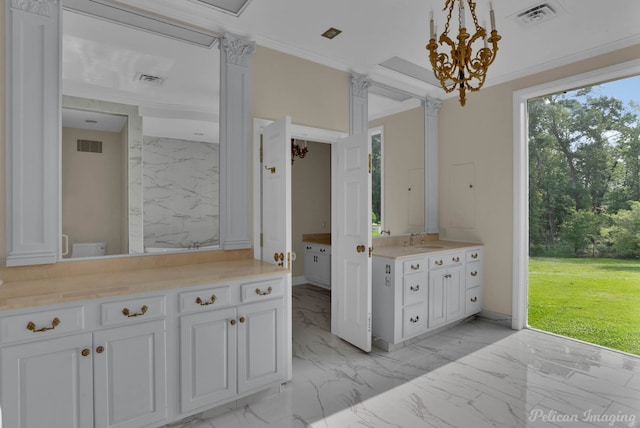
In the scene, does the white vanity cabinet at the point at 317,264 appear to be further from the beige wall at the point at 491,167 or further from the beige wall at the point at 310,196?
the beige wall at the point at 491,167

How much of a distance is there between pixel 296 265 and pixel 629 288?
214 inches

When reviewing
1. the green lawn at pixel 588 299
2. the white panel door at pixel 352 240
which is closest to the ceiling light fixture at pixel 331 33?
the white panel door at pixel 352 240

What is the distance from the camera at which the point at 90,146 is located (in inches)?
92.8

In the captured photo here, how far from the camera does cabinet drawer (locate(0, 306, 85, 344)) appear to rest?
5.32 feet

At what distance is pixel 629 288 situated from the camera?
530 centimetres

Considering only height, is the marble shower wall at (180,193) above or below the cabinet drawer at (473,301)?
above

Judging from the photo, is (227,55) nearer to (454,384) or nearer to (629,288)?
(454,384)

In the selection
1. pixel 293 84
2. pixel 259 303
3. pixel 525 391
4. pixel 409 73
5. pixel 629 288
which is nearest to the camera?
pixel 259 303

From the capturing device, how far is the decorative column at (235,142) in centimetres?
295

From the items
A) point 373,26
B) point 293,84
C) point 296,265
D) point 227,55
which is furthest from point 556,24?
point 296,265

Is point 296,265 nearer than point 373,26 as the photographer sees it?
No

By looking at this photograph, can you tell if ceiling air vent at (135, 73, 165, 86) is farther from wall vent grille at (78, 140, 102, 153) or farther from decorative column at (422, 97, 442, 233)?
decorative column at (422, 97, 442, 233)

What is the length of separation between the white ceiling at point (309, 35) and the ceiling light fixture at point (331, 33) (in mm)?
59

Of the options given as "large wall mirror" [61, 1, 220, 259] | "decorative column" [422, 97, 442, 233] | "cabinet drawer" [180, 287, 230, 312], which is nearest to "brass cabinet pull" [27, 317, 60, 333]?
"cabinet drawer" [180, 287, 230, 312]
